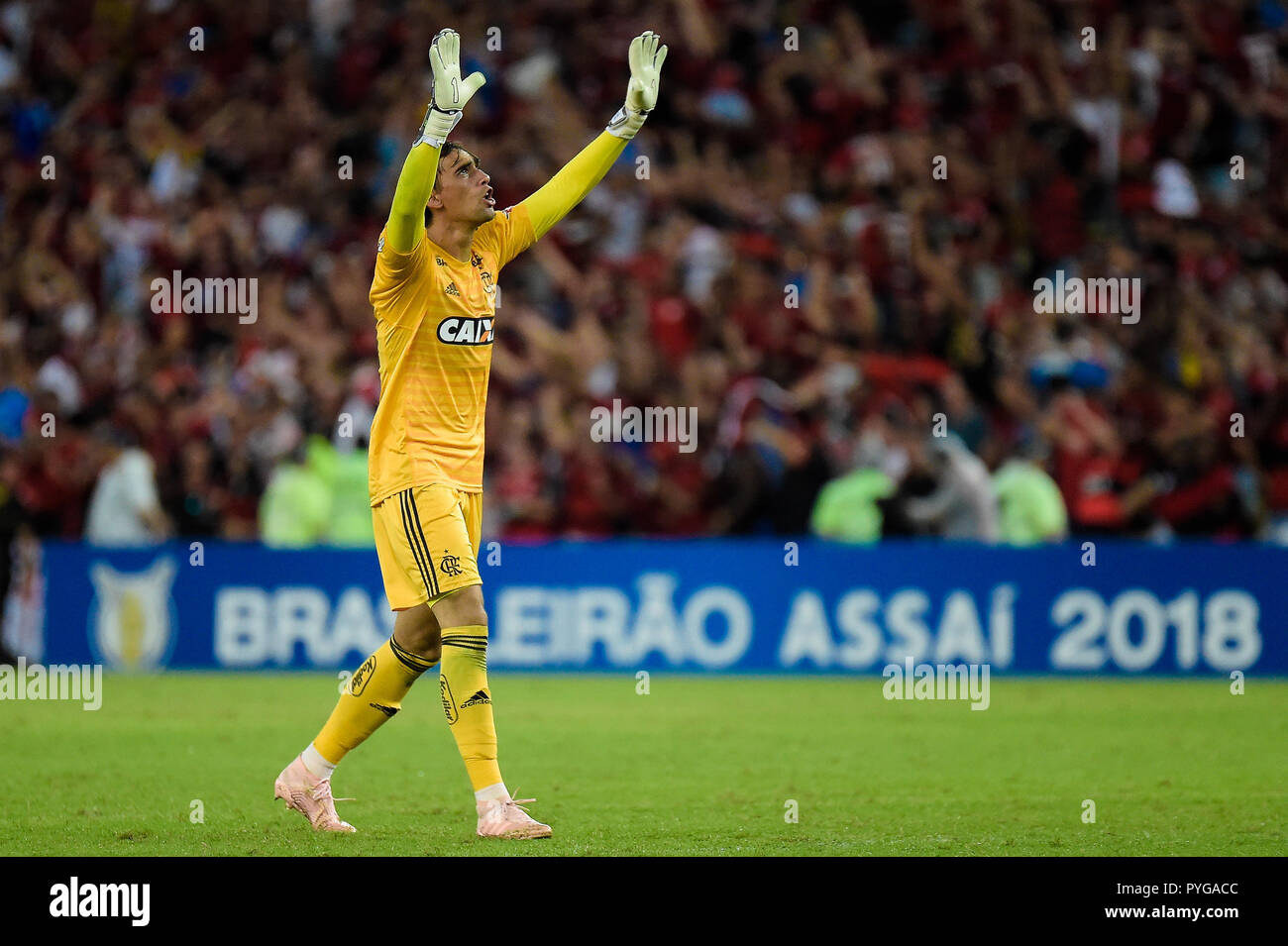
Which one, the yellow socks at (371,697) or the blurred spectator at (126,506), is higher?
the blurred spectator at (126,506)

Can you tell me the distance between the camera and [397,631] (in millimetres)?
7715

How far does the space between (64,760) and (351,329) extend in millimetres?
9316

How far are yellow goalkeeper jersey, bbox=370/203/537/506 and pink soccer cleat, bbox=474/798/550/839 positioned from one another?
130 cm

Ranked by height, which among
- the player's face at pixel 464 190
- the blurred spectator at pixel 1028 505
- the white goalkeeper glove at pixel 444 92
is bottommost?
the blurred spectator at pixel 1028 505

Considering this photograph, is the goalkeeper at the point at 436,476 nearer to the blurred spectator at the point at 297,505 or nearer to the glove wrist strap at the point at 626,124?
→ the glove wrist strap at the point at 626,124

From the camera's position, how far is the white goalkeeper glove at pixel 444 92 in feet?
23.5

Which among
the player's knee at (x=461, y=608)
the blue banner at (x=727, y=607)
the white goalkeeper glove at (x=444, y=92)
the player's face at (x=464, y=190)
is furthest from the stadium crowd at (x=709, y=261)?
the white goalkeeper glove at (x=444, y=92)

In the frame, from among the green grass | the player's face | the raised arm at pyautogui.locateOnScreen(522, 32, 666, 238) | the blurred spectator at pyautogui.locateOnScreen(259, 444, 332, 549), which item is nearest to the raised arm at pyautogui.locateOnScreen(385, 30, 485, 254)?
the player's face

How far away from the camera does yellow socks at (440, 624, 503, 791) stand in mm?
7445

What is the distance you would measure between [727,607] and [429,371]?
833 cm

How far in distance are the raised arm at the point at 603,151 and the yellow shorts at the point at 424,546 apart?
139 centimetres

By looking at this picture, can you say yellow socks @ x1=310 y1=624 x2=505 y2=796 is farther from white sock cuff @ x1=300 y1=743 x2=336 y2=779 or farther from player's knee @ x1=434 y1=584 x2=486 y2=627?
white sock cuff @ x1=300 y1=743 x2=336 y2=779

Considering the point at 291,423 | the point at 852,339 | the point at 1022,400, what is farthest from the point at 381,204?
the point at 1022,400

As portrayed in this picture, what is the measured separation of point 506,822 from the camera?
24.1ft
